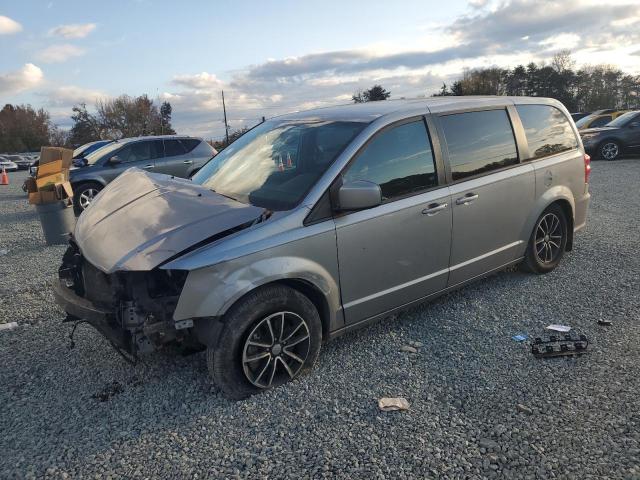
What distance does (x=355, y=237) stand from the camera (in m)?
3.39

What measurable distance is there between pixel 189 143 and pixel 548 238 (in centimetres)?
907

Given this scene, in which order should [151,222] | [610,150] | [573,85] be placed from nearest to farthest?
[151,222]
[610,150]
[573,85]

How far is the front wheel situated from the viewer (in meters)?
16.1

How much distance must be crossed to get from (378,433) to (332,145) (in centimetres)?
204

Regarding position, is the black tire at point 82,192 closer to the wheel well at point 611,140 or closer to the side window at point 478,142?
the side window at point 478,142

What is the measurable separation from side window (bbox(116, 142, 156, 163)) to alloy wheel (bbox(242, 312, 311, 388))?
919 cm

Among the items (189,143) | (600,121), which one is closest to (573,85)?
(600,121)

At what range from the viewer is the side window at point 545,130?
15.6ft

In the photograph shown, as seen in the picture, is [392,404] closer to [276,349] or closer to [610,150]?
[276,349]

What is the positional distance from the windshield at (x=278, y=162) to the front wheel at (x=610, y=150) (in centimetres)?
1571

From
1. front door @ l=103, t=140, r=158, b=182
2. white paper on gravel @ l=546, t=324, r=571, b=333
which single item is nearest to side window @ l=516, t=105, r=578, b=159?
white paper on gravel @ l=546, t=324, r=571, b=333

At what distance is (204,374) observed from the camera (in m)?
3.47

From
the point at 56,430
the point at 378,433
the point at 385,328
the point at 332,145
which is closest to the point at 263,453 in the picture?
the point at 378,433

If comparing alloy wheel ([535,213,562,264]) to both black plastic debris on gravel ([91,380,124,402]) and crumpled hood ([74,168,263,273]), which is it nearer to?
crumpled hood ([74,168,263,273])
